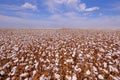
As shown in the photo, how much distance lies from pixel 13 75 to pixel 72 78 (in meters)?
2.90

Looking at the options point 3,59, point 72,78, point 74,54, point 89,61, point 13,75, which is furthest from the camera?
point 74,54

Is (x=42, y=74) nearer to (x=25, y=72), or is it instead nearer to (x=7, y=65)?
(x=25, y=72)

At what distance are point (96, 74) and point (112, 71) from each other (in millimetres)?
986

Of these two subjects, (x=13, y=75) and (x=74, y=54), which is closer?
(x=13, y=75)

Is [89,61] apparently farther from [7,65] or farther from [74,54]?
[7,65]

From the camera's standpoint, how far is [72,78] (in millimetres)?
6328

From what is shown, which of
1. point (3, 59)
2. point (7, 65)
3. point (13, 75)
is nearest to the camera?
point (13, 75)

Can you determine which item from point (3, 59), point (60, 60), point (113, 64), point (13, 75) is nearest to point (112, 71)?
point (113, 64)

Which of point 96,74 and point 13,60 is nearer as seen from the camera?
point 96,74

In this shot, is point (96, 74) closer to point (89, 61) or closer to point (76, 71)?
point (76, 71)

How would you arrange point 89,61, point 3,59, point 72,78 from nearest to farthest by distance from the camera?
point 72,78 → point 89,61 → point 3,59

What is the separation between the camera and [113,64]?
7.81m

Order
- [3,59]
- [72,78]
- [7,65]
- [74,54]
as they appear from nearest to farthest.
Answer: [72,78] → [7,65] → [3,59] → [74,54]

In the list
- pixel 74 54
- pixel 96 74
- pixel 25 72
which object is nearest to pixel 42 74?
pixel 25 72
